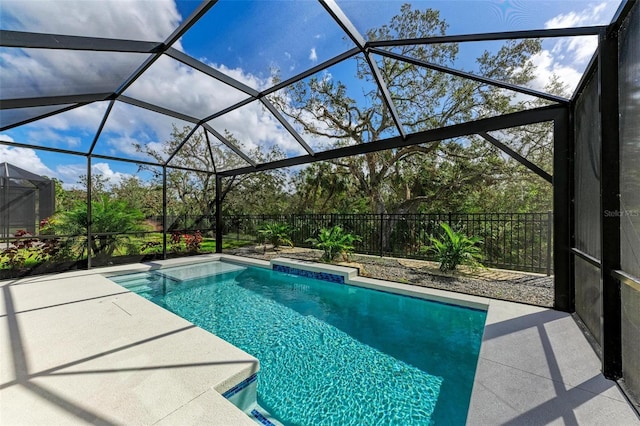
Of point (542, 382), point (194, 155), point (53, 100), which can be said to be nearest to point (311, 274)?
point (542, 382)

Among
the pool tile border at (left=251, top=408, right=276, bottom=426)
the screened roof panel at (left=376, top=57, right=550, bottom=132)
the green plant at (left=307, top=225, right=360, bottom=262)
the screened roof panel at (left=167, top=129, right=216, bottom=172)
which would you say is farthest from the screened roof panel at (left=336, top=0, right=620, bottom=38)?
the screened roof panel at (left=167, top=129, right=216, bottom=172)

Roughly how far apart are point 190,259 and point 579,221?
8.59 metres

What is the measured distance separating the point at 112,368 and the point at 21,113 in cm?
468

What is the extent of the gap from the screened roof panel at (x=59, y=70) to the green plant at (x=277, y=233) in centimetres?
653

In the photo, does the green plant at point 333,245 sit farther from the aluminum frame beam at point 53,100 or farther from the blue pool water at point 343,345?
the aluminum frame beam at point 53,100

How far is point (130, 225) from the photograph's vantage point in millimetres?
7363

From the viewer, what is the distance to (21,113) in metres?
4.17

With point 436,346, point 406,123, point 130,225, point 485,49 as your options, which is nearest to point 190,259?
point 130,225

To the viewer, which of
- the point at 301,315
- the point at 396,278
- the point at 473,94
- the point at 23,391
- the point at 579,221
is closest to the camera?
the point at 23,391

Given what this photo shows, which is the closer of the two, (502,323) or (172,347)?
(172,347)

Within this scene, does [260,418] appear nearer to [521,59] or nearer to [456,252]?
[456,252]

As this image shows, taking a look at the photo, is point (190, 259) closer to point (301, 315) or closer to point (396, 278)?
point (301, 315)

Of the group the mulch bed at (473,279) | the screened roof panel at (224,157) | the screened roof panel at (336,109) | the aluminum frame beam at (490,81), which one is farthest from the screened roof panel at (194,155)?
the aluminum frame beam at (490,81)

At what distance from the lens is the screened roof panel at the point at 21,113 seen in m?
3.97
